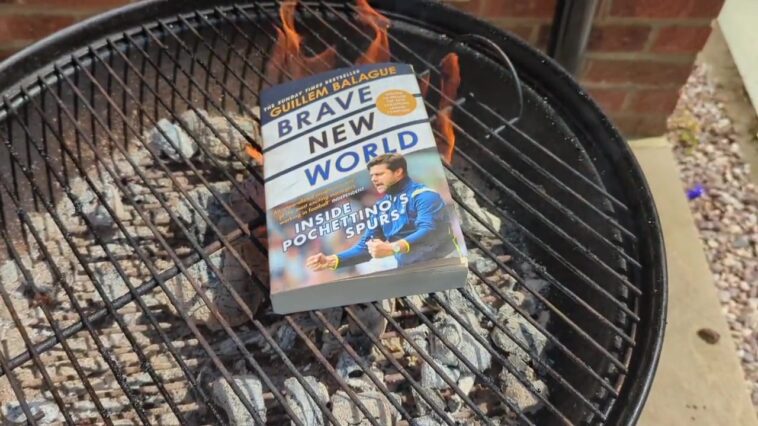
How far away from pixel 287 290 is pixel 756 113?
1.21 m

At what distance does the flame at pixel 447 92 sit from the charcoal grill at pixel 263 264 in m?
0.02

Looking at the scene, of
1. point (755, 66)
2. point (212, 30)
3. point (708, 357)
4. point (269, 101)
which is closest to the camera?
point (269, 101)

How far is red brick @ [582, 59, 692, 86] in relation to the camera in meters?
1.32

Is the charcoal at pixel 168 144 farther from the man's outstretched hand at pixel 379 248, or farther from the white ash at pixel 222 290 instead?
the man's outstretched hand at pixel 379 248

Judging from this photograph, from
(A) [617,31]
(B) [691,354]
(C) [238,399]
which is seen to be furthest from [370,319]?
(A) [617,31]

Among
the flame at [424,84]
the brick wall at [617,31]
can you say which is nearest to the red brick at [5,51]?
the brick wall at [617,31]

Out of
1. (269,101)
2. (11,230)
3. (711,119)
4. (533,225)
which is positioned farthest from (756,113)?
(11,230)

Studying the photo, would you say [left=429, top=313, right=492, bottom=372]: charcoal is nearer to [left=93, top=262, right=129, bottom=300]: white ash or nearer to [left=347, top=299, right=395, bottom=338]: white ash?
[left=347, top=299, right=395, bottom=338]: white ash

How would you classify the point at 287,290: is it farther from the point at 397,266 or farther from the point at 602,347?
the point at 602,347

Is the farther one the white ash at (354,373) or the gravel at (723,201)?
the gravel at (723,201)

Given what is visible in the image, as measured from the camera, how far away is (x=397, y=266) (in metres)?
0.71

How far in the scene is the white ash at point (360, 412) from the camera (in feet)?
2.69

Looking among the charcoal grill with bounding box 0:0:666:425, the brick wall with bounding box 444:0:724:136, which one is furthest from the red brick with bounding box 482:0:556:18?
the charcoal grill with bounding box 0:0:666:425

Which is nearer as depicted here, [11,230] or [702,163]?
[11,230]
